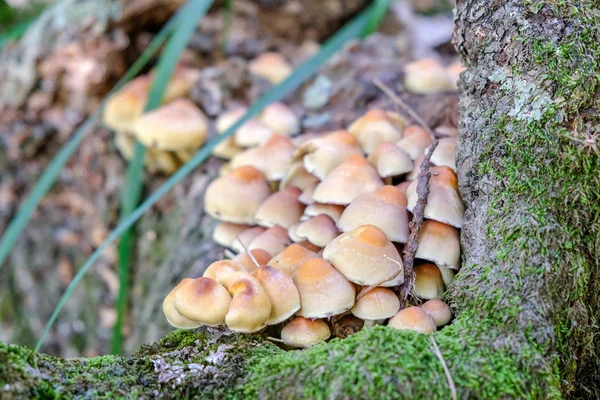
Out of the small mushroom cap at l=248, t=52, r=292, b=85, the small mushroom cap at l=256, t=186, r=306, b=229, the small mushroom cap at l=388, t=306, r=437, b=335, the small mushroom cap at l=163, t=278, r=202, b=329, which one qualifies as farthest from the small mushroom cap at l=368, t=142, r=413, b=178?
the small mushroom cap at l=248, t=52, r=292, b=85

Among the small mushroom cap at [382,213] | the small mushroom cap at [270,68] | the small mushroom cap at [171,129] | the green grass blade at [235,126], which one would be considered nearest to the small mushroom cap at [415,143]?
the small mushroom cap at [382,213]

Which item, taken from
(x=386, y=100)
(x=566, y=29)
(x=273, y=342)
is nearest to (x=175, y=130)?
(x=386, y=100)

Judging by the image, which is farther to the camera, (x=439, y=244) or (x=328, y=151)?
(x=328, y=151)

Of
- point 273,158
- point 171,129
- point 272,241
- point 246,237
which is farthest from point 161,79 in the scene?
point 272,241

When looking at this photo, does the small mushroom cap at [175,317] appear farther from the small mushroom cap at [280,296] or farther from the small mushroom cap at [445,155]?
the small mushroom cap at [445,155]

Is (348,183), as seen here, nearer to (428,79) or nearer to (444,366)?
(444,366)

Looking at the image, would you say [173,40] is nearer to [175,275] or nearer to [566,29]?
[175,275]
